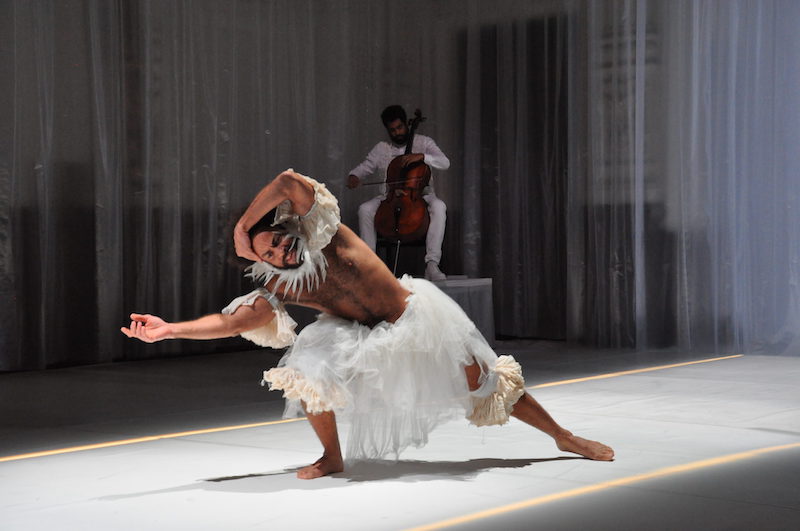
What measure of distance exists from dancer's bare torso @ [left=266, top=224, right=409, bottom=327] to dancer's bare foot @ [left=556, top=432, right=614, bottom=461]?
539 millimetres

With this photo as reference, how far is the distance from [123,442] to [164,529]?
1185 millimetres

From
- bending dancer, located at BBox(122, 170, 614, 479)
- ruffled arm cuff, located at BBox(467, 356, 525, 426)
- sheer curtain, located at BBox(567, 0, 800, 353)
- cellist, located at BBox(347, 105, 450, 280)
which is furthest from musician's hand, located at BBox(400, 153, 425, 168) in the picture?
ruffled arm cuff, located at BBox(467, 356, 525, 426)

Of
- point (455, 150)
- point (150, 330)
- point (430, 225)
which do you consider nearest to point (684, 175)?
point (430, 225)

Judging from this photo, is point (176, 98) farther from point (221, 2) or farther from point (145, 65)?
point (221, 2)

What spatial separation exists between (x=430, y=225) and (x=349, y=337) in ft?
11.6

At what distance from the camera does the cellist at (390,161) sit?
5953mm

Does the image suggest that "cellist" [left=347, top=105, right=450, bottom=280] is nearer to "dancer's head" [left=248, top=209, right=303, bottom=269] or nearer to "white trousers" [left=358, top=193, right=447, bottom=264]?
"white trousers" [left=358, top=193, right=447, bottom=264]

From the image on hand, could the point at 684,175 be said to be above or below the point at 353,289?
above

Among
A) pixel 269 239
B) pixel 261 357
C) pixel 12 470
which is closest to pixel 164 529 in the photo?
pixel 269 239

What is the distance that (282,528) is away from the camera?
2100 millimetres

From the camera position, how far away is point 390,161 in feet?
19.3

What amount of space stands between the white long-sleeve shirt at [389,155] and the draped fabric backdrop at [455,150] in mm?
585

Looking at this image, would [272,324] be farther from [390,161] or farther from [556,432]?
[390,161]

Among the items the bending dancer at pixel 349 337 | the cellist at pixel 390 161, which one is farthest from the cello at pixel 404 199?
the bending dancer at pixel 349 337
